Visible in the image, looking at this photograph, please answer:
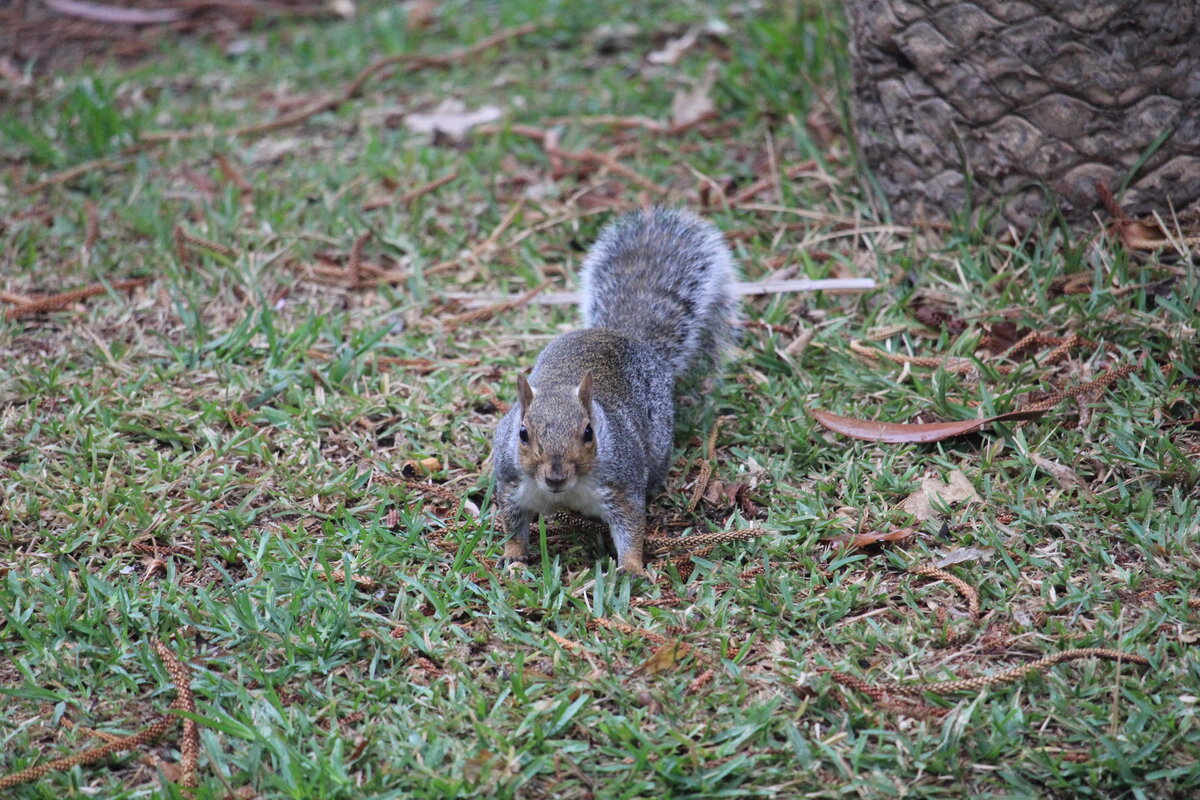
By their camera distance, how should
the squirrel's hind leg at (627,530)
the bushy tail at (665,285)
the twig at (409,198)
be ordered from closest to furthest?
the squirrel's hind leg at (627,530) < the bushy tail at (665,285) < the twig at (409,198)

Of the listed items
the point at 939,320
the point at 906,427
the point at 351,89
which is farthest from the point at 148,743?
the point at 351,89

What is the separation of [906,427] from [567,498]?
3.87ft

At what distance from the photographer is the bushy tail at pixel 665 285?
3.93 meters

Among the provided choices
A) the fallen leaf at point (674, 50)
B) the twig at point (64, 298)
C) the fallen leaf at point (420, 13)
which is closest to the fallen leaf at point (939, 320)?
the fallen leaf at point (674, 50)

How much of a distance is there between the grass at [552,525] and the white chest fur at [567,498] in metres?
0.19

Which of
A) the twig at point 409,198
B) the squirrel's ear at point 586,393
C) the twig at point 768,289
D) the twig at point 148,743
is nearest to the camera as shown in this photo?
the twig at point 148,743

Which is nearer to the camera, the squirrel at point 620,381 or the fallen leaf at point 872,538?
the squirrel at point 620,381

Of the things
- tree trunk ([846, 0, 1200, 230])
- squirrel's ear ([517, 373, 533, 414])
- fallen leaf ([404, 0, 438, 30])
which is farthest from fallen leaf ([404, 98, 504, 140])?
squirrel's ear ([517, 373, 533, 414])

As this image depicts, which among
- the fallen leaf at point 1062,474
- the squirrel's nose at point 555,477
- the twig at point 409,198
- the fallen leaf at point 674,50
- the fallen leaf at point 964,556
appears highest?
the fallen leaf at point 674,50

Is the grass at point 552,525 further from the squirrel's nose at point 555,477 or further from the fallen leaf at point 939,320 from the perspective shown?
the squirrel's nose at point 555,477

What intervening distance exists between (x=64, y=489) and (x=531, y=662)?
5.43 ft

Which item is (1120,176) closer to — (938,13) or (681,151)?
(938,13)

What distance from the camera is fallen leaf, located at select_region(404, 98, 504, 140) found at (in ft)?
18.6

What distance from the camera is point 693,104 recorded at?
219 inches
